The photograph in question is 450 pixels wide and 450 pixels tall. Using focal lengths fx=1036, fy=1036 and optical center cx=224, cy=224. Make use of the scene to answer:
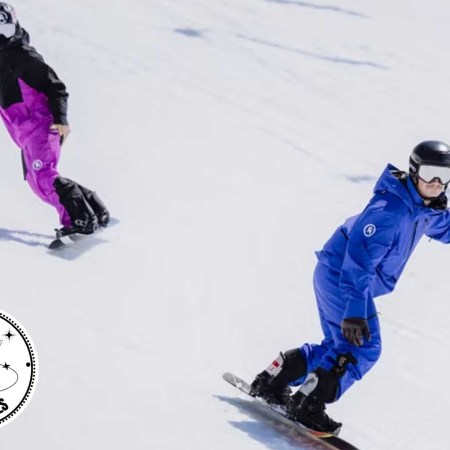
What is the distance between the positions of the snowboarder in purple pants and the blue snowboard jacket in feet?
8.55

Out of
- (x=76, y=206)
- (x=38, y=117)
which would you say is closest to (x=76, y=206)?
(x=76, y=206)

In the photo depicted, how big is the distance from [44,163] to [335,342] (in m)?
2.88

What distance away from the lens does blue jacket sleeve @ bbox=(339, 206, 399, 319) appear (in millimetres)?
4977

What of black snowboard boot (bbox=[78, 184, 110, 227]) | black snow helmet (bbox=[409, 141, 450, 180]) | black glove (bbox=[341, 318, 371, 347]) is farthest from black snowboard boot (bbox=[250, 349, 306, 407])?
black snowboard boot (bbox=[78, 184, 110, 227])

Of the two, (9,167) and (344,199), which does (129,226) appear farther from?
(344,199)

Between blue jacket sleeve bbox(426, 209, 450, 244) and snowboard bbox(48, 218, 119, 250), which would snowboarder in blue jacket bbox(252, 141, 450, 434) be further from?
snowboard bbox(48, 218, 119, 250)

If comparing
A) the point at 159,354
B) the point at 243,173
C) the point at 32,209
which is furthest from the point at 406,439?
the point at 243,173

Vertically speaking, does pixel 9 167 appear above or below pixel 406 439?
below

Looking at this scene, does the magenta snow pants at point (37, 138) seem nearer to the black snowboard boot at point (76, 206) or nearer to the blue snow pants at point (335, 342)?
the black snowboard boot at point (76, 206)

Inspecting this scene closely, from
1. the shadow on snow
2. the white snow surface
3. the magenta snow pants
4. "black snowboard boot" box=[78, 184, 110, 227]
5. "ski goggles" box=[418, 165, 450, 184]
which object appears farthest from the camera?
the shadow on snow

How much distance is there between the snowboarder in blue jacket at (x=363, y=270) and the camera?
500cm

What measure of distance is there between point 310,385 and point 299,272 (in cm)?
264

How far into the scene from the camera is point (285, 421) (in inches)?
213

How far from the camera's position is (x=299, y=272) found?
7871 mm
